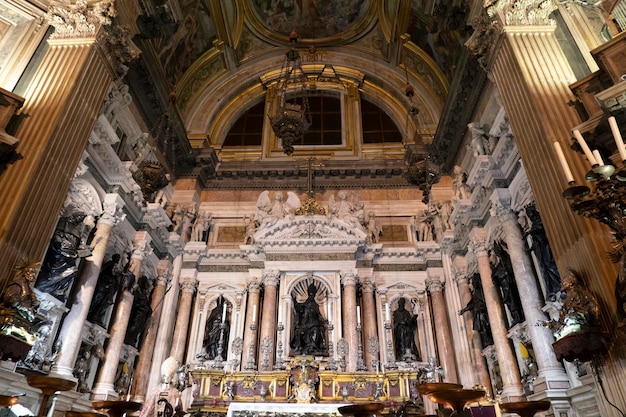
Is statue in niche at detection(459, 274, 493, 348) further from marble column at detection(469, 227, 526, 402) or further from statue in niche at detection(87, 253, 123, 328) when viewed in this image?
statue in niche at detection(87, 253, 123, 328)

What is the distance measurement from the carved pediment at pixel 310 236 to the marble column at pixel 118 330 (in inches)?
129

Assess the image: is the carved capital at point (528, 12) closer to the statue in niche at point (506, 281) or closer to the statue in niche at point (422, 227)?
the statue in niche at point (506, 281)

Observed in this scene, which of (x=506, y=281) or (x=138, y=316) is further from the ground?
(x=506, y=281)

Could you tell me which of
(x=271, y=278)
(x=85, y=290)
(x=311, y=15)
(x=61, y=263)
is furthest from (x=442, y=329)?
(x=311, y=15)

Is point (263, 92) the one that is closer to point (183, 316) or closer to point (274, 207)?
point (274, 207)

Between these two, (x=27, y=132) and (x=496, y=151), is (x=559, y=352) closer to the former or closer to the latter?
(x=496, y=151)

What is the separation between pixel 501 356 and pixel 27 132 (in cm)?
995

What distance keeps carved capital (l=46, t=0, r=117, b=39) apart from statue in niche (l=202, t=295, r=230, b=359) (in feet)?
25.9

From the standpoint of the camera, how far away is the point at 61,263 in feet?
26.3

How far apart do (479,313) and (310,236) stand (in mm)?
5085

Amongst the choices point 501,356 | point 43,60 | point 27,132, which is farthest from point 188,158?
point 501,356

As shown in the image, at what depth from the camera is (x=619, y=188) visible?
392cm

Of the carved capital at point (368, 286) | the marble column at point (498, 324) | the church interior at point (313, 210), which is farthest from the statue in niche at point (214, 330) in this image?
the marble column at point (498, 324)

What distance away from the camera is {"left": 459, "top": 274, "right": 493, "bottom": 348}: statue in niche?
1046 centimetres
